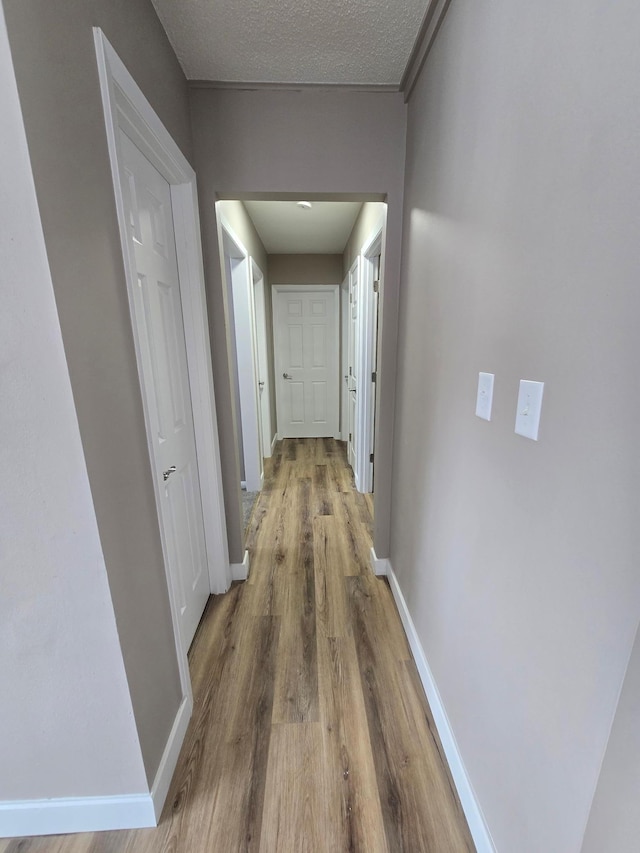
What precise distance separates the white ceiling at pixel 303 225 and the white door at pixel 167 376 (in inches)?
56.2

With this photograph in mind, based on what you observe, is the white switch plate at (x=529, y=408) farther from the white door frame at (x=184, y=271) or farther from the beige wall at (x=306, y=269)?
the beige wall at (x=306, y=269)

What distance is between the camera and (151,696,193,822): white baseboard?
39.6 inches

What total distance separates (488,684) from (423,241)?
1478 millimetres

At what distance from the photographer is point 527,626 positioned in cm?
74

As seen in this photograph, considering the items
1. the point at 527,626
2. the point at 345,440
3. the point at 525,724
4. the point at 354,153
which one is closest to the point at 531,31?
the point at 354,153

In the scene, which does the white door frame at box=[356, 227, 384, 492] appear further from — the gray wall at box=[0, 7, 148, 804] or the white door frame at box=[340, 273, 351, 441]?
the gray wall at box=[0, 7, 148, 804]

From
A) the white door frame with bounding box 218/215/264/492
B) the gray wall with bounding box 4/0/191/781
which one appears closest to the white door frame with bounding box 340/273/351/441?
the white door frame with bounding box 218/215/264/492

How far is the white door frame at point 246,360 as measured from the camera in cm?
288

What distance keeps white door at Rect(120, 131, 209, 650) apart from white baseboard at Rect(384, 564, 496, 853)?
97 cm

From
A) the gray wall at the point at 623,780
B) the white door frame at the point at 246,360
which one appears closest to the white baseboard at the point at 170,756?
the gray wall at the point at 623,780

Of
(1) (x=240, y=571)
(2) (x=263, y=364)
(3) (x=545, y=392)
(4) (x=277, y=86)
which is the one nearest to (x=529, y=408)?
(3) (x=545, y=392)

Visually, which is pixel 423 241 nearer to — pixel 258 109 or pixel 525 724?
pixel 258 109

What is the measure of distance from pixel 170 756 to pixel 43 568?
0.80 metres

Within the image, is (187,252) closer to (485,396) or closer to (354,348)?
(485,396)
